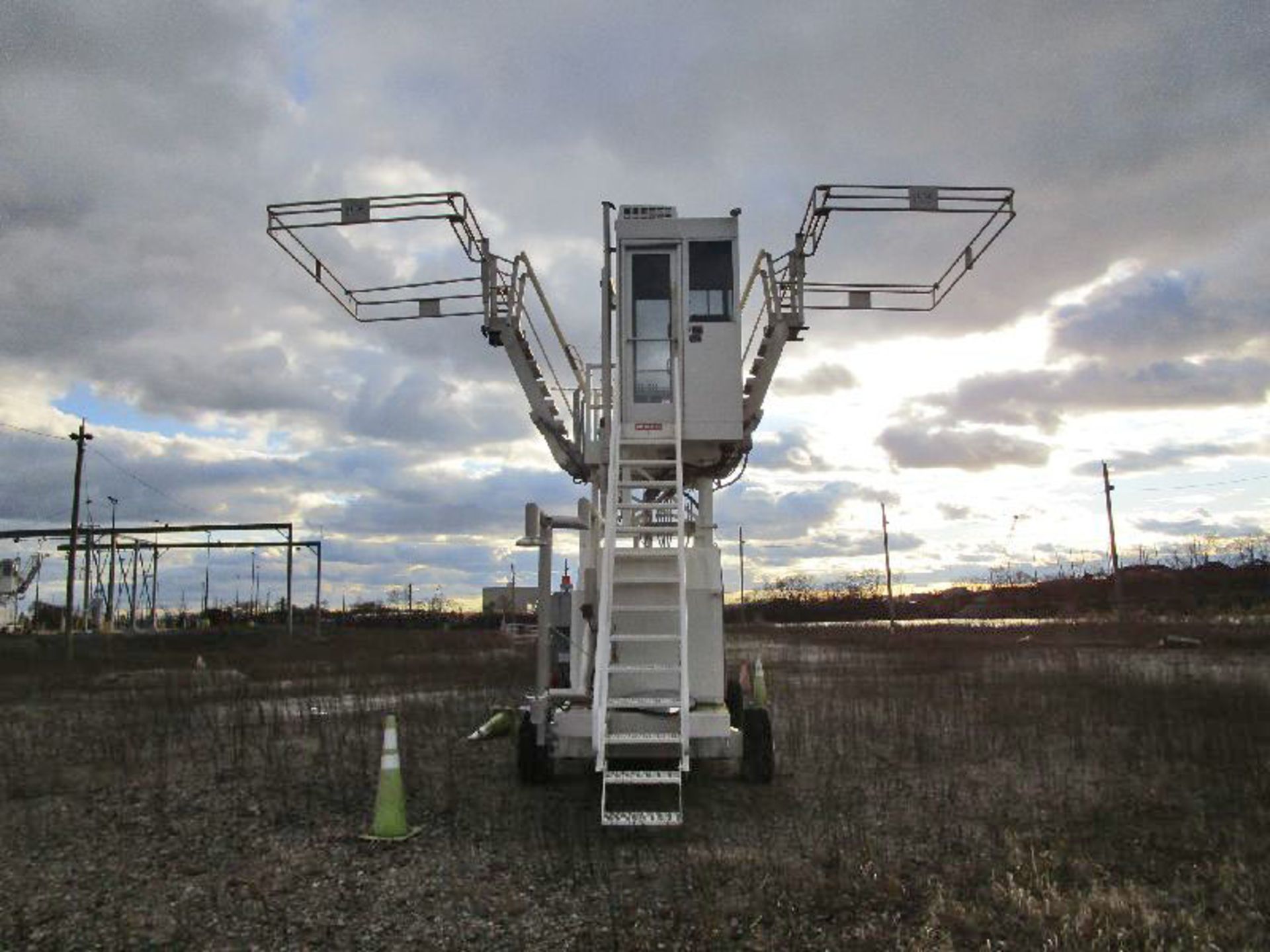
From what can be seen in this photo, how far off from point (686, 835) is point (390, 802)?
7.79ft

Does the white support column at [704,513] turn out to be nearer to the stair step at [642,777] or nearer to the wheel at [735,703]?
the wheel at [735,703]

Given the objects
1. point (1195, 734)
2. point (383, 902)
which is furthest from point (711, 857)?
point (1195, 734)

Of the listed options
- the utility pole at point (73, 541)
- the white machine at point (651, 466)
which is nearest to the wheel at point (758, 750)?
the white machine at point (651, 466)

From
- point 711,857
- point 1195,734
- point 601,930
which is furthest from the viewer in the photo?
point 1195,734

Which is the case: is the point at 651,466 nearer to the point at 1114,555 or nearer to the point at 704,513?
the point at 704,513

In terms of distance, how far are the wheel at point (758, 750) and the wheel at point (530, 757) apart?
1.90 metres

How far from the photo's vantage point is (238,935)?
5.49 meters

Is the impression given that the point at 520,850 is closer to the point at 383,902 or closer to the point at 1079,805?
the point at 383,902

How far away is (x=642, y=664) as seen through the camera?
9344 mm

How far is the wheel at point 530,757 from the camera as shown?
9156 mm

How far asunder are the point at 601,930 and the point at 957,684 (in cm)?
1378

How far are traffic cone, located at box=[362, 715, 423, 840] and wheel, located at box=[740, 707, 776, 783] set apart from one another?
3.15m

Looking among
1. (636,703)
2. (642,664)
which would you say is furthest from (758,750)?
(636,703)

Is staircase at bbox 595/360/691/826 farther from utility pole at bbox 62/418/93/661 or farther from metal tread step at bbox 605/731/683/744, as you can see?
utility pole at bbox 62/418/93/661
